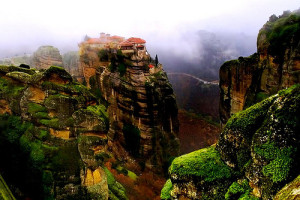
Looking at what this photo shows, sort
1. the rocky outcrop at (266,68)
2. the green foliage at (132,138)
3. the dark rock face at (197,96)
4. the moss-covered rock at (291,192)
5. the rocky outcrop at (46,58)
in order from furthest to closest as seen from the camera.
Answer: the dark rock face at (197,96) → the rocky outcrop at (46,58) → the green foliage at (132,138) → the rocky outcrop at (266,68) → the moss-covered rock at (291,192)

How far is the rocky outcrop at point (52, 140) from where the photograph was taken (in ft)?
56.1

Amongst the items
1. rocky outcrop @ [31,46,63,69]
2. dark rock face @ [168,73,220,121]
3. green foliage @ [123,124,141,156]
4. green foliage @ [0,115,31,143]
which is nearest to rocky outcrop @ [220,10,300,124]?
green foliage @ [123,124,141,156]

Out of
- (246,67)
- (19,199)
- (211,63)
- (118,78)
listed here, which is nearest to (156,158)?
(118,78)

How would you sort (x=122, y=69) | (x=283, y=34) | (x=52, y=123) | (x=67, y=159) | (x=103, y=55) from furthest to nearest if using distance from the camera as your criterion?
1. (x=103, y=55)
2. (x=122, y=69)
3. (x=283, y=34)
4. (x=52, y=123)
5. (x=67, y=159)

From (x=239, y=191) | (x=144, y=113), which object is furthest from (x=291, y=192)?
(x=144, y=113)

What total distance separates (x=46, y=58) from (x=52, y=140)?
160 feet

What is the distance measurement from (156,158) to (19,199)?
22.4 metres

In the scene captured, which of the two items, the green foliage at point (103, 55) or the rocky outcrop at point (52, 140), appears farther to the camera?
the green foliage at point (103, 55)

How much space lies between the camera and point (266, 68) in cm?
2936

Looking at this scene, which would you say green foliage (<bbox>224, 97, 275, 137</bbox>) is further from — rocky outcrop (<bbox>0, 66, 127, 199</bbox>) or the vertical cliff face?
the vertical cliff face

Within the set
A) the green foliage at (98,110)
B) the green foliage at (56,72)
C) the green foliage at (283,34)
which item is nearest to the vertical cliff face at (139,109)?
the green foliage at (283,34)

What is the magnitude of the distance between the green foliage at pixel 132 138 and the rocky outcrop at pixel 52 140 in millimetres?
18890

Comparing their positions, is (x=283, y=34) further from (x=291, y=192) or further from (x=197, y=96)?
(x=197, y=96)

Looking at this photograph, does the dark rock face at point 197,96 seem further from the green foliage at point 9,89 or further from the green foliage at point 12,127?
the green foliage at point 12,127
